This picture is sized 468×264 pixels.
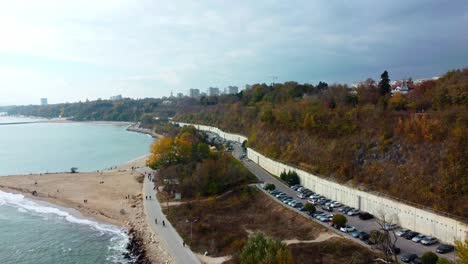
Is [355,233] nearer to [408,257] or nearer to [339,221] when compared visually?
[339,221]

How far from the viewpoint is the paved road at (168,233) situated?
931 inches

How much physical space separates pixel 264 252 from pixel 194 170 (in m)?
22.9

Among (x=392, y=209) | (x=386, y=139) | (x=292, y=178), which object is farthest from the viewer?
(x=292, y=178)

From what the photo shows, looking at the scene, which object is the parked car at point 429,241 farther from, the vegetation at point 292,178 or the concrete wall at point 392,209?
the vegetation at point 292,178

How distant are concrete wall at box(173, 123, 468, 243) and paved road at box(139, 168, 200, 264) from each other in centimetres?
1325

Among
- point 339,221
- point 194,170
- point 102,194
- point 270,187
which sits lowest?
point 102,194

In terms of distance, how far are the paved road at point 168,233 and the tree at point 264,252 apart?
6.58 metres

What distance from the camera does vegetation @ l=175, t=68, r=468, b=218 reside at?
2541cm

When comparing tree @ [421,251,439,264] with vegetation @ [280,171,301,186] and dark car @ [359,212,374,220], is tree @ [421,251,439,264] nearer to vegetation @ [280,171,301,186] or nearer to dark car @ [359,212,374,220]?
dark car @ [359,212,374,220]

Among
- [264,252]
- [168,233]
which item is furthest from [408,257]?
[168,233]

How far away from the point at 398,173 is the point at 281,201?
367 inches

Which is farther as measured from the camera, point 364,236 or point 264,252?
point 364,236

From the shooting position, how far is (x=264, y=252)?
16.9 m

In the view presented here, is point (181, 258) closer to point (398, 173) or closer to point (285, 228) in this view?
point (285, 228)
